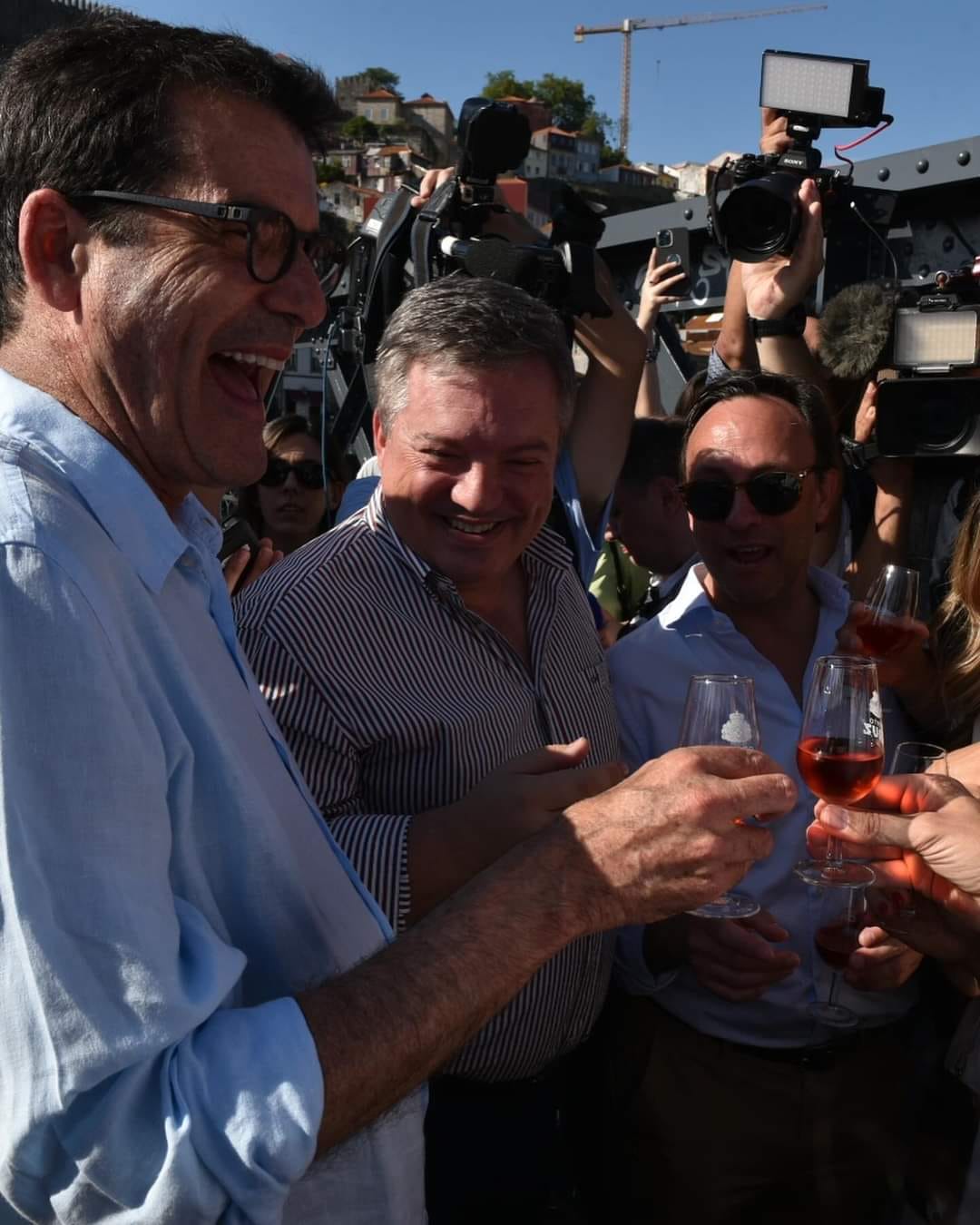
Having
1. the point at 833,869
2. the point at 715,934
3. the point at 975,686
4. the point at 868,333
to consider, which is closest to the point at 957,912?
the point at 833,869

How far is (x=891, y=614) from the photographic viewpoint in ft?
8.68

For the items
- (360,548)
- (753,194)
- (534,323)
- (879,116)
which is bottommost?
(360,548)

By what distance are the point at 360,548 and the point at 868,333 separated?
8.43ft

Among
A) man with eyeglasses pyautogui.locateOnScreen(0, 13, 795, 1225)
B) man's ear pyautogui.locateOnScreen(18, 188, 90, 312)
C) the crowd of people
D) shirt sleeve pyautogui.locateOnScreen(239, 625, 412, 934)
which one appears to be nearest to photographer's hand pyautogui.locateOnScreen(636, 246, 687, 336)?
the crowd of people

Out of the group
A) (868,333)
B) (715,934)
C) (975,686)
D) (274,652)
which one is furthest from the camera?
(868,333)

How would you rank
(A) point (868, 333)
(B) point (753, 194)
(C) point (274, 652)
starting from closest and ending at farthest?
(C) point (274, 652)
(B) point (753, 194)
(A) point (868, 333)

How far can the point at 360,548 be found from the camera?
218 centimetres

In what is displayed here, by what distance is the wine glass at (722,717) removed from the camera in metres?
1.86

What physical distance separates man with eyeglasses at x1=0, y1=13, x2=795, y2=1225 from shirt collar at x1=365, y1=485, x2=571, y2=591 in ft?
1.99

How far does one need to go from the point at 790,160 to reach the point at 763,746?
7.29 feet

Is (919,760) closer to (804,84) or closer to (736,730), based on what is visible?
(736,730)

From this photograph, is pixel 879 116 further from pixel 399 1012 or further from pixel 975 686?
pixel 399 1012

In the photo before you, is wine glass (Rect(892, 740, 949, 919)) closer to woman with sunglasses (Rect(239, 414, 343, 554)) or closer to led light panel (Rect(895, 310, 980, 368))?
led light panel (Rect(895, 310, 980, 368))

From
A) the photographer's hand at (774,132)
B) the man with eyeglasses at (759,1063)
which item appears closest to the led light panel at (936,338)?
the photographer's hand at (774,132)
